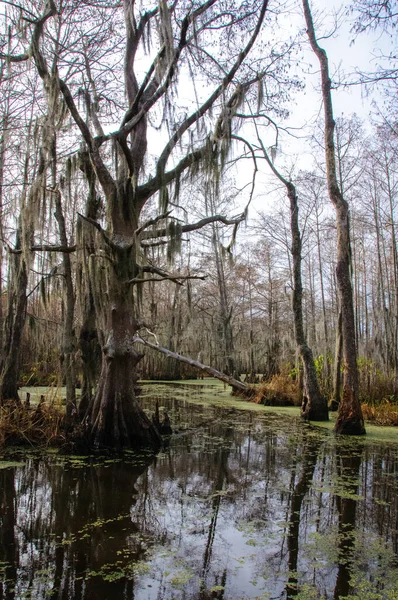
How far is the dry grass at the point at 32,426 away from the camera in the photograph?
22.3 ft

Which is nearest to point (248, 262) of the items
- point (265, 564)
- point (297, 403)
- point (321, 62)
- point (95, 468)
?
point (297, 403)

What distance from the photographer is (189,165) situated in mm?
7316

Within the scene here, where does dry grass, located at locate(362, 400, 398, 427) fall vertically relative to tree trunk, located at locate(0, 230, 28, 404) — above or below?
below

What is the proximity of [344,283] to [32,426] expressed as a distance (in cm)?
621

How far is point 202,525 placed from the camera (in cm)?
382

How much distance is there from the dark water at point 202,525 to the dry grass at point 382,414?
253 cm

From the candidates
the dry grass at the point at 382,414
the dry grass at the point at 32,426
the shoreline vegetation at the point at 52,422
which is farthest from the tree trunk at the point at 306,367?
the dry grass at the point at 32,426

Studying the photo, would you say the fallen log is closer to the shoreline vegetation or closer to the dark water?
the shoreline vegetation

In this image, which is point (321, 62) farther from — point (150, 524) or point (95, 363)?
point (150, 524)

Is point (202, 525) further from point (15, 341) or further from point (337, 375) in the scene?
point (337, 375)

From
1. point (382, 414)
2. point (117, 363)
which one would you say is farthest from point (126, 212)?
point (382, 414)

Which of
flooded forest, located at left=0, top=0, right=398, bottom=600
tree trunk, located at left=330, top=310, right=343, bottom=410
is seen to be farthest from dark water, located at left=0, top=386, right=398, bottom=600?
tree trunk, located at left=330, top=310, right=343, bottom=410

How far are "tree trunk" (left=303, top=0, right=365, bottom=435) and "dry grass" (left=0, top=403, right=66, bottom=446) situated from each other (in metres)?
4.98

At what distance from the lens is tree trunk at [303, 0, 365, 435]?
25.7ft
